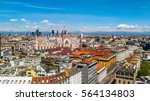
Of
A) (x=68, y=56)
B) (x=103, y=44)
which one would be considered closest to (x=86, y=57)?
(x=103, y=44)

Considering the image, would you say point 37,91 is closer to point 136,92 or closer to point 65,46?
point 136,92

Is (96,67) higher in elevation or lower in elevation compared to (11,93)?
lower

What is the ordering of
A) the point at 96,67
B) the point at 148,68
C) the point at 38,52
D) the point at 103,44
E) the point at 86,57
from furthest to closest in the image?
1. the point at 148,68
2. the point at 96,67
3. the point at 86,57
4. the point at 103,44
5. the point at 38,52

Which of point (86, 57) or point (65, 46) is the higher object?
point (65, 46)

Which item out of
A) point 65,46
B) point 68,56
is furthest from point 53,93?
point 68,56

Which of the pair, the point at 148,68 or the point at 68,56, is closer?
the point at 68,56

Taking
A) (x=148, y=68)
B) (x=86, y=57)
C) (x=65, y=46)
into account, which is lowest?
(x=148, y=68)

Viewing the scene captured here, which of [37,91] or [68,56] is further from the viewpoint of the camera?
[68,56]

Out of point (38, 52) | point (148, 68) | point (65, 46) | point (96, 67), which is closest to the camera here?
point (65, 46)

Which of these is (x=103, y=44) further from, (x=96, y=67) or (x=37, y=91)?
(x=37, y=91)
